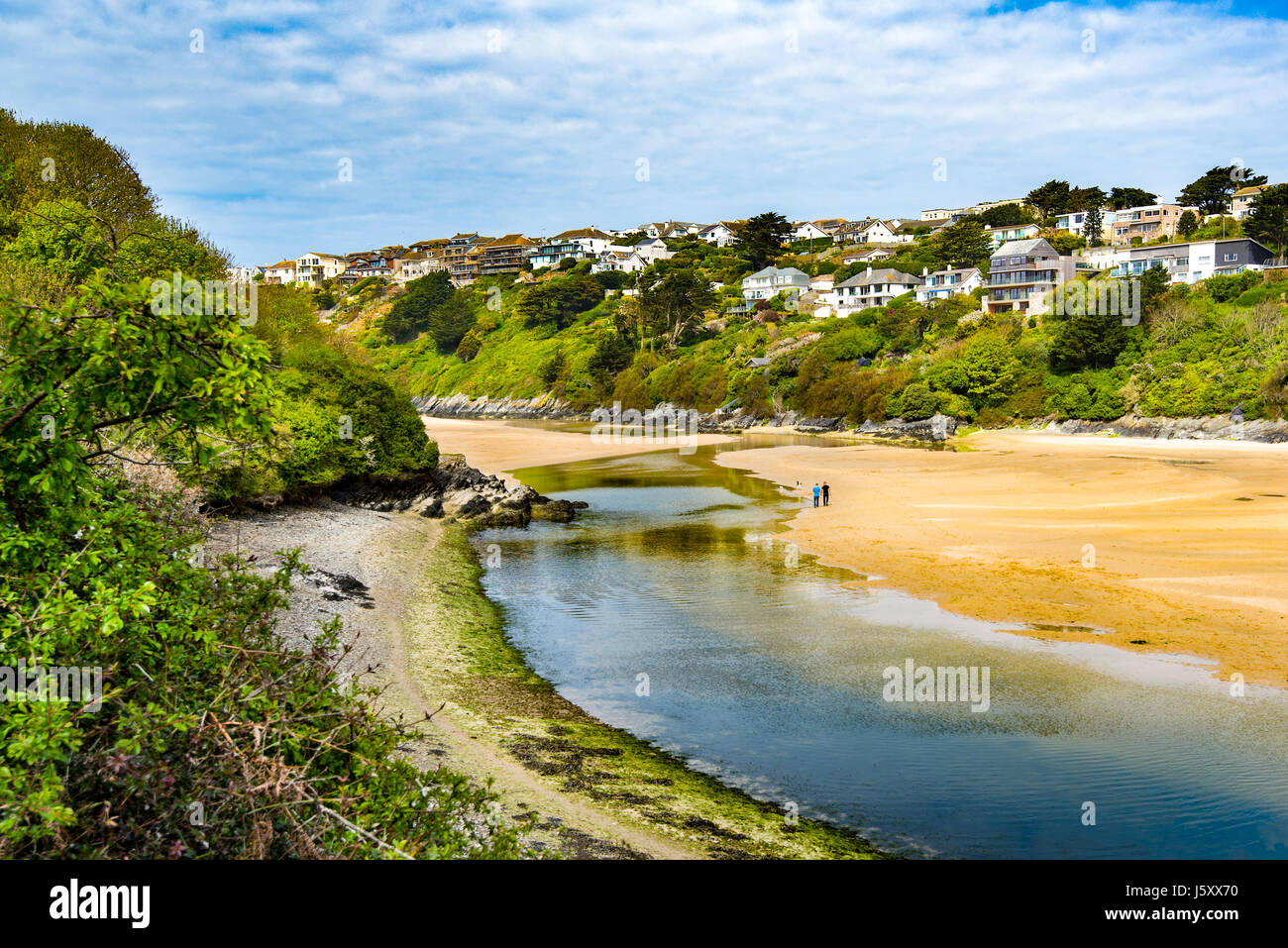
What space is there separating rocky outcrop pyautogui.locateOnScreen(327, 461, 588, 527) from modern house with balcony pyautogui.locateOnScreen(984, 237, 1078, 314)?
81.2 meters

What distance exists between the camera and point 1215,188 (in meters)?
131

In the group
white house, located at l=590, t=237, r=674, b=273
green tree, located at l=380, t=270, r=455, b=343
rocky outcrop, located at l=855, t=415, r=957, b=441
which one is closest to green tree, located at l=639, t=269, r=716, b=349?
white house, located at l=590, t=237, r=674, b=273

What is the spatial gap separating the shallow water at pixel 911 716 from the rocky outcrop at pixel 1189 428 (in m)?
51.3

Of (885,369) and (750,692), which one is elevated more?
(885,369)

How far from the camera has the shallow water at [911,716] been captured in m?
12.0

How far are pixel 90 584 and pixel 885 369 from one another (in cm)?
9537

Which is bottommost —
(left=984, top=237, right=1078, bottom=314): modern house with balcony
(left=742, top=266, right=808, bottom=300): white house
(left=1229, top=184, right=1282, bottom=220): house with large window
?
(left=984, top=237, right=1078, bottom=314): modern house with balcony

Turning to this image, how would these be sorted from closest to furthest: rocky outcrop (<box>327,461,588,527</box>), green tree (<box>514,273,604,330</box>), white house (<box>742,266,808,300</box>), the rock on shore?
rocky outcrop (<box>327,461,588,527</box>)
the rock on shore
white house (<box>742,266,808,300</box>)
green tree (<box>514,273,604,330</box>)

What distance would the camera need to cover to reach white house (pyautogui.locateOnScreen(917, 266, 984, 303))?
115 meters

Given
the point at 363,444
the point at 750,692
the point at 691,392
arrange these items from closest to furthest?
the point at 750,692 < the point at 363,444 < the point at 691,392

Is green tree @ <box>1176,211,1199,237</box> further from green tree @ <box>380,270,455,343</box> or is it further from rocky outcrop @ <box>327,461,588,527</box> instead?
green tree @ <box>380,270,455,343</box>
